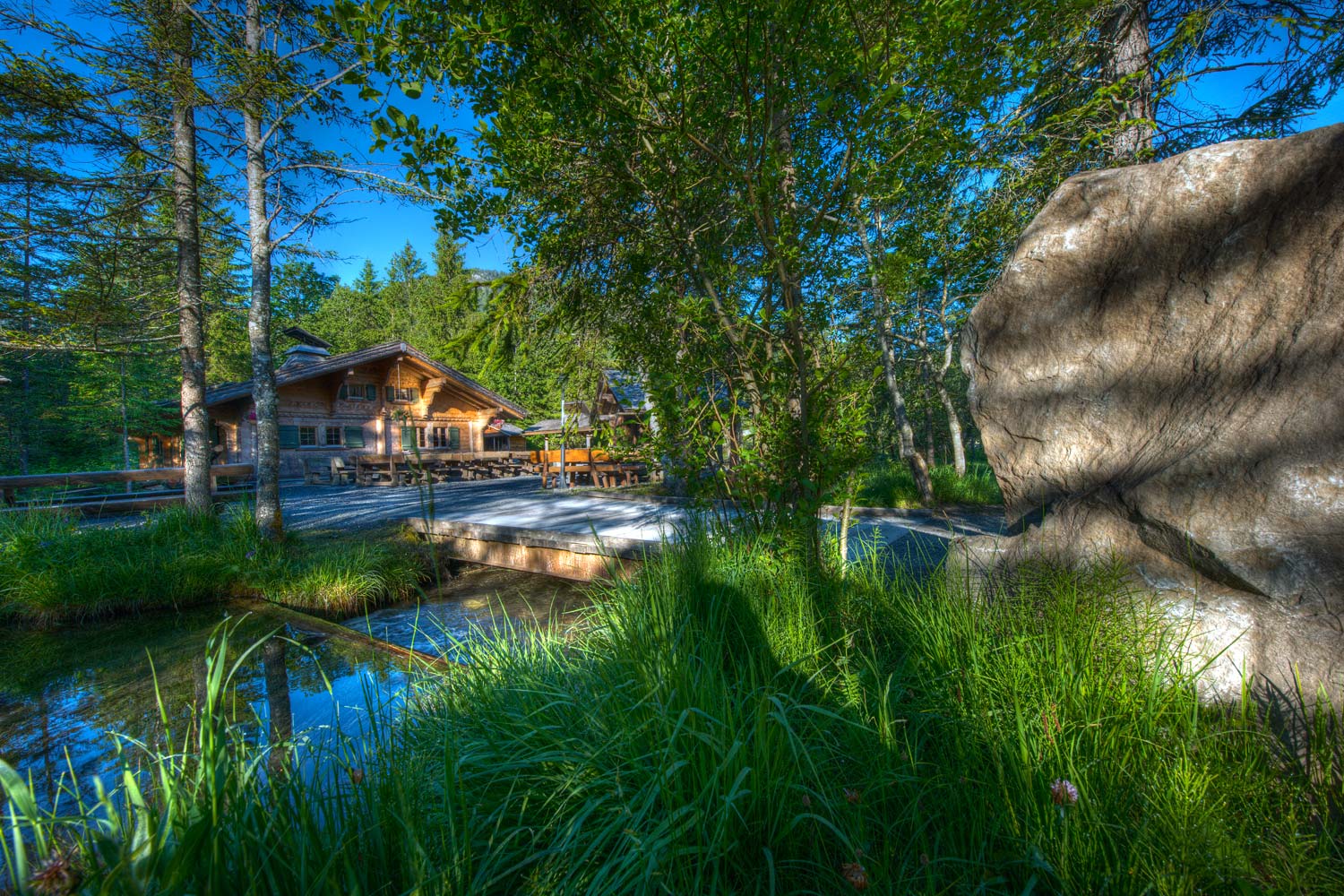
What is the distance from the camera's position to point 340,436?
904 inches

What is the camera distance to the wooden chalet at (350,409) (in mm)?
20328

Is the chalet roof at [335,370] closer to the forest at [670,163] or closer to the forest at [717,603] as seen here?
the forest at [670,163]

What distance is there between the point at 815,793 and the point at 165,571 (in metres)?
7.96

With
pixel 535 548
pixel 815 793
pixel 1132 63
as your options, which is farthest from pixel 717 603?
pixel 1132 63

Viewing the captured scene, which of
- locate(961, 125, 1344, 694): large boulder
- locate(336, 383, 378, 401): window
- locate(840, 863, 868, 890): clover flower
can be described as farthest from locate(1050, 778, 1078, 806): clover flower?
locate(336, 383, 378, 401): window

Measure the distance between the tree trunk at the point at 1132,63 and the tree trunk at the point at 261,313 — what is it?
9.72m

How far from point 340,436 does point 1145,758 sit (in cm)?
2647

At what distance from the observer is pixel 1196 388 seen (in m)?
2.26

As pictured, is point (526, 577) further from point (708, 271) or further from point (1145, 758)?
point (1145, 758)

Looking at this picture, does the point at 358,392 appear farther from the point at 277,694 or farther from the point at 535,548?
the point at 277,694

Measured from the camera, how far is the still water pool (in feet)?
10.6

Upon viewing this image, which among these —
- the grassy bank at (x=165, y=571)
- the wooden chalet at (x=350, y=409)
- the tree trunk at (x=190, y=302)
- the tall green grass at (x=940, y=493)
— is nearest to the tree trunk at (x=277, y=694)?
the grassy bank at (x=165, y=571)

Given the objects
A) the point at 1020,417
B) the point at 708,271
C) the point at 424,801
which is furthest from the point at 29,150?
the point at 1020,417

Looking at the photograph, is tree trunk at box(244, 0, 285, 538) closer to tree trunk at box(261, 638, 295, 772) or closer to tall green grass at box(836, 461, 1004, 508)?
tree trunk at box(261, 638, 295, 772)
